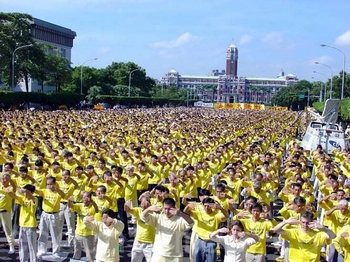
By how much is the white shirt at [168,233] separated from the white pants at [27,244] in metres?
2.31

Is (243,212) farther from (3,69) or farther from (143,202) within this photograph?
(3,69)

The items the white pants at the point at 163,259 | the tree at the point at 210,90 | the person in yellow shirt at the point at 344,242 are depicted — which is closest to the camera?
the white pants at the point at 163,259

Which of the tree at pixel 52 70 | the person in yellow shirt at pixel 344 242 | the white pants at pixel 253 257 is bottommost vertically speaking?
the white pants at pixel 253 257

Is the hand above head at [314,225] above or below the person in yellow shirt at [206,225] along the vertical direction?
above

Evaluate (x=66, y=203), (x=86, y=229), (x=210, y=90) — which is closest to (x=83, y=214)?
(x=86, y=229)

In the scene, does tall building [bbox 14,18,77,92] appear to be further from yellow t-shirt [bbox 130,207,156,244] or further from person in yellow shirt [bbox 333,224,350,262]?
person in yellow shirt [bbox 333,224,350,262]

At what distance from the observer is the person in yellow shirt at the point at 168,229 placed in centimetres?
753

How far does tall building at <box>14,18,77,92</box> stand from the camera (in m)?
98.1

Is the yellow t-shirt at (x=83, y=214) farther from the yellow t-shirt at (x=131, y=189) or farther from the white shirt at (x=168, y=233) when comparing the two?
the yellow t-shirt at (x=131, y=189)

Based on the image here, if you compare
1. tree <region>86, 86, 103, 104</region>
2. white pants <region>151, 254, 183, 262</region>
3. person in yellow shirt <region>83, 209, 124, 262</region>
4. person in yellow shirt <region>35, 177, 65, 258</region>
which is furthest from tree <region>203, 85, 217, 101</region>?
white pants <region>151, 254, 183, 262</region>

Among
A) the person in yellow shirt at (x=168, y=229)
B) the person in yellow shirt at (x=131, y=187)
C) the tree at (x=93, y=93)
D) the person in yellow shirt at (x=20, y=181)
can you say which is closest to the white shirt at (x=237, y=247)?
the person in yellow shirt at (x=168, y=229)

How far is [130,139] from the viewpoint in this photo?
813 inches

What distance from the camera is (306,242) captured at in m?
7.34

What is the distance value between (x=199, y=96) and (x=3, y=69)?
416 feet
